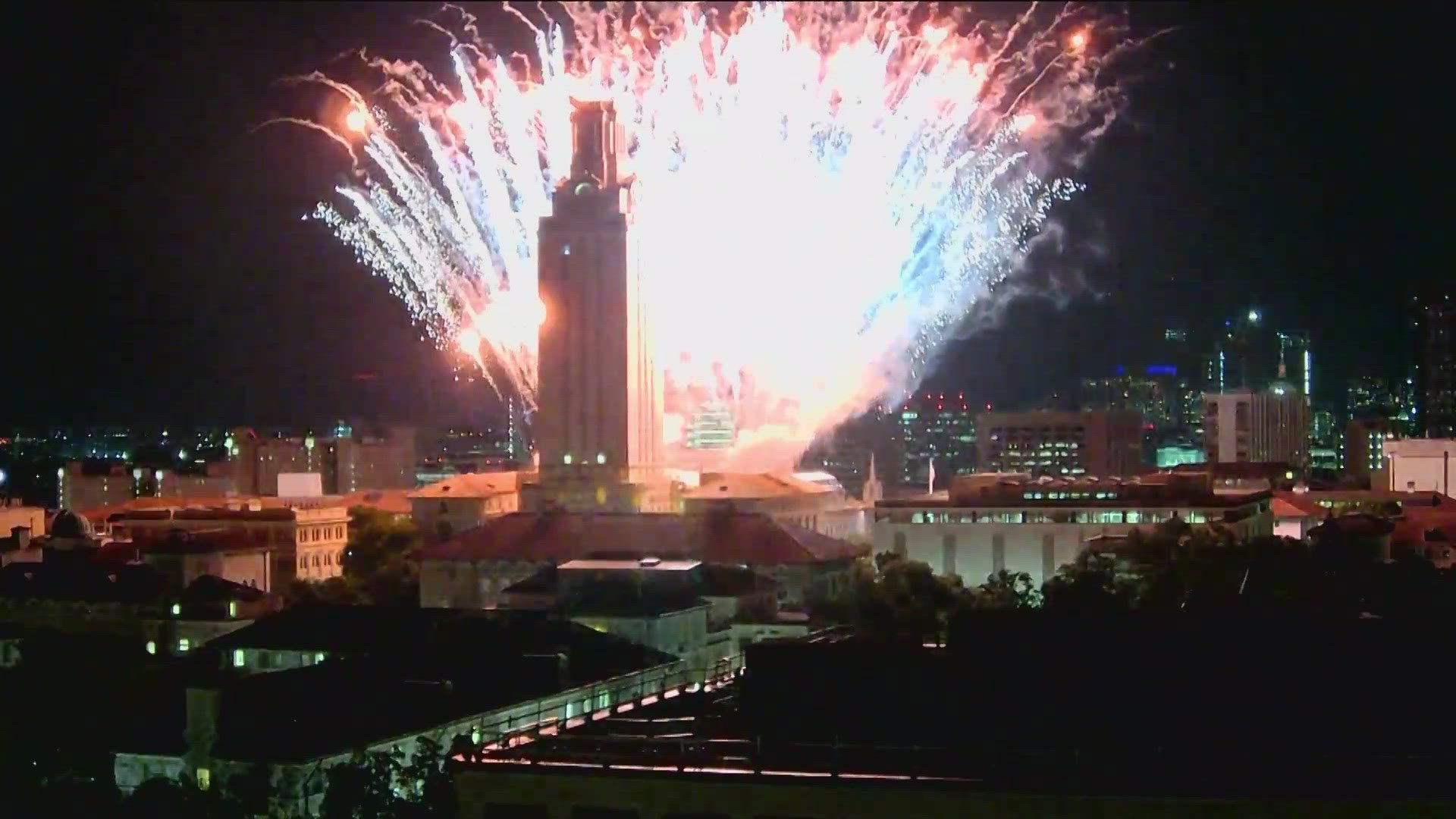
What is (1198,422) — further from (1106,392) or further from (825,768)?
(825,768)

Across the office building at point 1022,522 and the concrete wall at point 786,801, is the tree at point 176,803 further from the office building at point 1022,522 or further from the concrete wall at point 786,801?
the office building at point 1022,522

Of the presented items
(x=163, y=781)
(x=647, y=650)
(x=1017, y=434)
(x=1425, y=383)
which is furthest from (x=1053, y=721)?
(x=1425, y=383)

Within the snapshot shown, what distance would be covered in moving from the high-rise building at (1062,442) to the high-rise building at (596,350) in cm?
5188

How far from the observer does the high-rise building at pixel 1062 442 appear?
386ft

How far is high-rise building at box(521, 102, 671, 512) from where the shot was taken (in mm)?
65500

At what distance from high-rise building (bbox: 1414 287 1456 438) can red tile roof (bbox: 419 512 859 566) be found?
6866 centimetres

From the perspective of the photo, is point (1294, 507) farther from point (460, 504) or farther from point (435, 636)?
point (435, 636)

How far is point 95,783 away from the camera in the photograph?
29344 millimetres

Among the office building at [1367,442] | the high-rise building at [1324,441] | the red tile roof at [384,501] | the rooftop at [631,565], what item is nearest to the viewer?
the rooftop at [631,565]

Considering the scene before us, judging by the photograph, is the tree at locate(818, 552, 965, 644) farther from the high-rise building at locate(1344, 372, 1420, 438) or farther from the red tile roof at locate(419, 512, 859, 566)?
the high-rise building at locate(1344, 372, 1420, 438)

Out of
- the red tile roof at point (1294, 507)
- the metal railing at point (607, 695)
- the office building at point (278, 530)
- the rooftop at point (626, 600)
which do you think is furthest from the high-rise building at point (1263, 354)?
the metal railing at point (607, 695)

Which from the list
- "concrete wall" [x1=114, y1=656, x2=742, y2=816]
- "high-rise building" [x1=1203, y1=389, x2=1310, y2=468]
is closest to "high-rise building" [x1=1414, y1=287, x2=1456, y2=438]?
"high-rise building" [x1=1203, y1=389, x2=1310, y2=468]

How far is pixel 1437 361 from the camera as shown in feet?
401

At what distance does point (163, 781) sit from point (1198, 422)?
12805 centimetres
